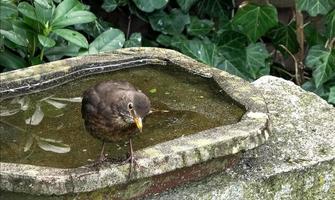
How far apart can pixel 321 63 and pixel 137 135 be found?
1.67 meters

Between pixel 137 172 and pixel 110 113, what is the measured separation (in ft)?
0.52

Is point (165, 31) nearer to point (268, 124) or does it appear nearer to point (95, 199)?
point (268, 124)

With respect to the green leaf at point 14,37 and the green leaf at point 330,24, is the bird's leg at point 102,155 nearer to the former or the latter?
the green leaf at point 14,37

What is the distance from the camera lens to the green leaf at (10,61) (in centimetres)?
287

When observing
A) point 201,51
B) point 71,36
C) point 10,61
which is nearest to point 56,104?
point 71,36

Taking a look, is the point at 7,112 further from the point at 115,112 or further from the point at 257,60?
the point at 257,60

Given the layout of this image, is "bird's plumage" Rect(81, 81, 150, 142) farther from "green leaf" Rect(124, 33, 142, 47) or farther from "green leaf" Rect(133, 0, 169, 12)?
"green leaf" Rect(133, 0, 169, 12)

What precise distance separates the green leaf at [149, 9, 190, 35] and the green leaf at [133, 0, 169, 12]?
0.10 m

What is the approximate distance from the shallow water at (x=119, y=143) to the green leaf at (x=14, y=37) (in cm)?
54

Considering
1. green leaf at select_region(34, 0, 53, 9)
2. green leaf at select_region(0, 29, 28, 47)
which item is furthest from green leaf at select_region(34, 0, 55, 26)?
green leaf at select_region(0, 29, 28, 47)

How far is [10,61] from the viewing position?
2.87 m

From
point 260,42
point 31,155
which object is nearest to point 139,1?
point 260,42

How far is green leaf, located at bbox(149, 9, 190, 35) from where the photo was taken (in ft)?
11.8

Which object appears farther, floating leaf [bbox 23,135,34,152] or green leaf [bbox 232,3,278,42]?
green leaf [bbox 232,3,278,42]
